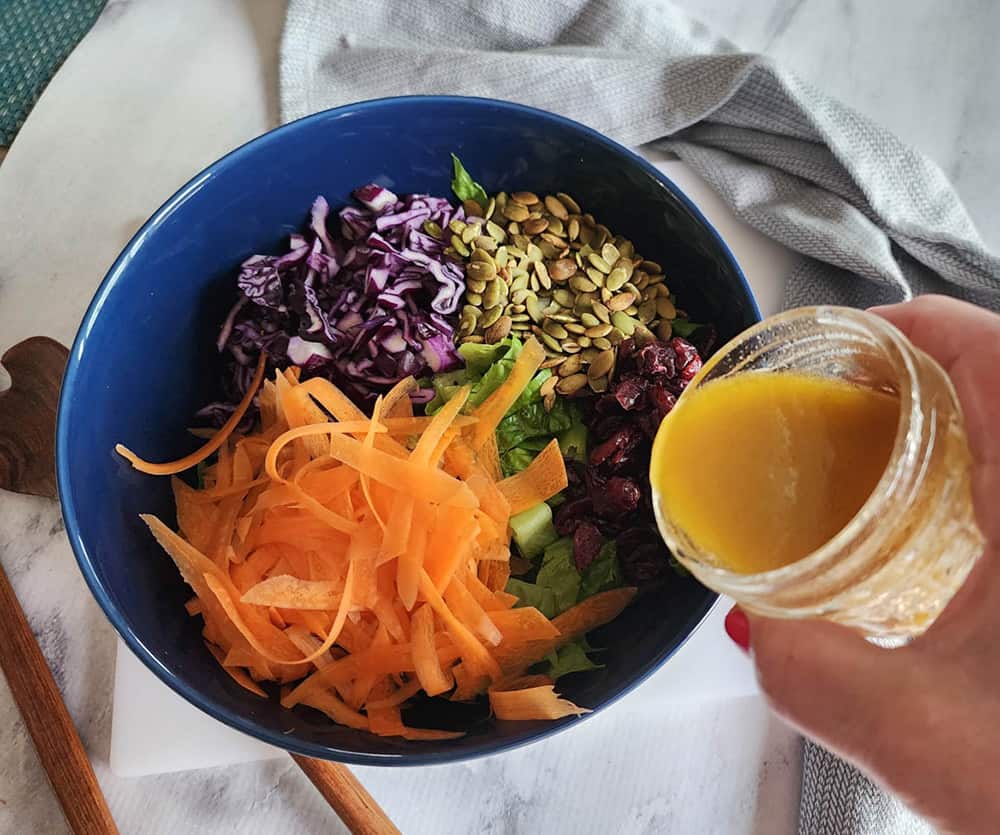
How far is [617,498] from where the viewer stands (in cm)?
108

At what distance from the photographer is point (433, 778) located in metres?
1.21

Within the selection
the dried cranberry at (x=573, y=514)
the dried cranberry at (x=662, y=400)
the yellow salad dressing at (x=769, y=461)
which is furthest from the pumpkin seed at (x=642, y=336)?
the yellow salad dressing at (x=769, y=461)

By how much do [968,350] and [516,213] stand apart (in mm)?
615

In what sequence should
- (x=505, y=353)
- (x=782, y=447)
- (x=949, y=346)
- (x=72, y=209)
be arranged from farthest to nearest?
(x=72, y=209) < (x=505, y=353) < (x=949, y=346) < (x=782, y=447)

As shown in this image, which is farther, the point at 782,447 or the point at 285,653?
the point at 285,653

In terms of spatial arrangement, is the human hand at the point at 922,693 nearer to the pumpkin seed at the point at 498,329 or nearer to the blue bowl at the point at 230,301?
the blue bowl at the point at 230,301

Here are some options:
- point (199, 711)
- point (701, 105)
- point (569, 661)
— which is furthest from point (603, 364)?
point (199, 711)

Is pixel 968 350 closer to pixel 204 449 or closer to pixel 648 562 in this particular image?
pixel 648 562

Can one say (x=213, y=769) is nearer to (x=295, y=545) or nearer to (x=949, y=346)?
(x=295, y=545)

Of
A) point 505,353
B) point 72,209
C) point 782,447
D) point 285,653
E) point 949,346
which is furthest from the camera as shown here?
point 72,209

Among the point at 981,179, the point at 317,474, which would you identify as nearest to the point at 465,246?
the point at 317,474

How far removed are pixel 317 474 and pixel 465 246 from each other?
382 millimetres

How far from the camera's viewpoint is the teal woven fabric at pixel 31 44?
1513mm

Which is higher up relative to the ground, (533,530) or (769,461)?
(769,461)
